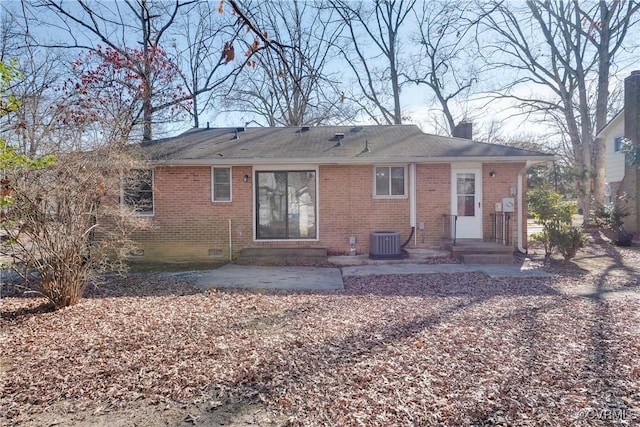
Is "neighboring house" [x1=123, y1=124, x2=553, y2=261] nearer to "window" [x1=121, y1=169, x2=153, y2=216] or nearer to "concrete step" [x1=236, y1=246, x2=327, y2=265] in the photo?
"window" [x1=121, y1=169, x2=153, y2=216]

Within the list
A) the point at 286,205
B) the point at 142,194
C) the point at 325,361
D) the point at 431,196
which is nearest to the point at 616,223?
the point at 431,196

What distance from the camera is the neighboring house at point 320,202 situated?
33.0ft

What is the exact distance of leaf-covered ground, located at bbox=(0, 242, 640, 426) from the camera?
9.18ft

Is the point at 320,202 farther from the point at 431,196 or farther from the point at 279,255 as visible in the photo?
the point at 431,196

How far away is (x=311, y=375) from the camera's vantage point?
10.9ft

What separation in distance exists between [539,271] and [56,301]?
913 cm

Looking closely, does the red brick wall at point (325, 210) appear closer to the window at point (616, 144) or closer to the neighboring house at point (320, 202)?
the neighboring house at point (320, 202)

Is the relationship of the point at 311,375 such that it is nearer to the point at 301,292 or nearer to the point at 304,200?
the point at 301,292

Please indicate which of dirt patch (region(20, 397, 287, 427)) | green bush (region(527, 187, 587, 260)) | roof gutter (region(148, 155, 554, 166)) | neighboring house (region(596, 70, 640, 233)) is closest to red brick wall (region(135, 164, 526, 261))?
roof gutter (region(148, 155, 554, 166))

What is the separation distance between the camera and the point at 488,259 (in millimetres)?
9078

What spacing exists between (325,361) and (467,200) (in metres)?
7.96

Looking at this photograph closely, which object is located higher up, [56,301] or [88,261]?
[88,261]

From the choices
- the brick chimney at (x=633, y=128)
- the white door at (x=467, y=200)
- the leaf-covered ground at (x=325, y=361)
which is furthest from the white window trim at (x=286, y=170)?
the brick chimney at (x=633, y=128)

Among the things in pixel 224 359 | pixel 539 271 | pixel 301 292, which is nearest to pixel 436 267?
pixel 539 271
